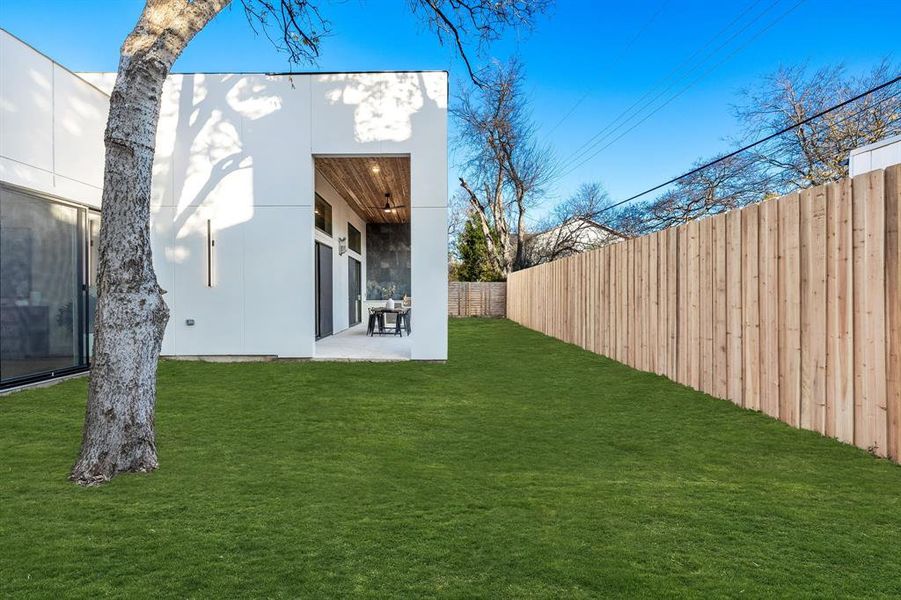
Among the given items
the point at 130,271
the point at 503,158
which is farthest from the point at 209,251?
the point at 503,158

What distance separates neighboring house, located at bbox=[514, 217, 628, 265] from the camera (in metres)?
22.1

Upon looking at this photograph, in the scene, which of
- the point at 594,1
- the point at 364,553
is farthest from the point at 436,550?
the point at 594,1

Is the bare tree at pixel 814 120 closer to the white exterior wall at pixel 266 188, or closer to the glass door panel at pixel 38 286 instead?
the white exterior wall at pixel 266 188

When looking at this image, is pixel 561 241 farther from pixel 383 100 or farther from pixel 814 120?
pixel 383 100

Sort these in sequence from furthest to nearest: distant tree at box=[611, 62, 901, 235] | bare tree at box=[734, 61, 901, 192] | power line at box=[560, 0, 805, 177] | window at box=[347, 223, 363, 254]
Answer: window at box=[347, 223, 363, 254]
distant tree at box=[611, 62, 901, 235]
bare tree at box=[734, 61, 901, 192]
power line at box=[560, 0, 805, 177]

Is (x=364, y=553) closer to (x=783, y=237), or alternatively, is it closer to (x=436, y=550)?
(x=436, y=550)

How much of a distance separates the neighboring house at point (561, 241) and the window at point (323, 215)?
41.8 ft

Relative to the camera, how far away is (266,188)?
7.66m

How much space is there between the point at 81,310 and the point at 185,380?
5.53 ft

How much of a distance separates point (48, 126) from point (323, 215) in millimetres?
5332

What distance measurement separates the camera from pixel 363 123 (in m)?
7.60

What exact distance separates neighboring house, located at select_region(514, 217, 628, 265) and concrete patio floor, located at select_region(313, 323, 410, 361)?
1269 cm

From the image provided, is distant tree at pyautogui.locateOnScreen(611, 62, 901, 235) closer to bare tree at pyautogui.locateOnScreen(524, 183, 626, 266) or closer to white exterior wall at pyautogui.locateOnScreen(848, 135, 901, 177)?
white exterior wall at pyautogui.locateOnScreen(848, 135, 901, 177)

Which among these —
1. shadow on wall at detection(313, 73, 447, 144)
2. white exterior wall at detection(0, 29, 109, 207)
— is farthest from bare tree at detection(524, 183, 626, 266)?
white exterior wall at detection(0, 29, 109, 207)
